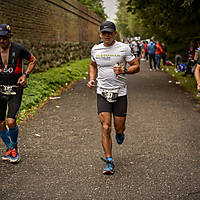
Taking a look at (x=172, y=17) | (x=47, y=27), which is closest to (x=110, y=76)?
(x=172, y=17)

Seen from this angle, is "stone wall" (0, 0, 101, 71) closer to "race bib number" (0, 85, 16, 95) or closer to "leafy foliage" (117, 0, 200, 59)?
"leafy foliage" (117, 0, 200, 59)

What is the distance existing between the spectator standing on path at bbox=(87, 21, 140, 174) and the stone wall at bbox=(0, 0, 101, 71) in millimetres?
8076

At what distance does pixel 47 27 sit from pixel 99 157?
1307cm

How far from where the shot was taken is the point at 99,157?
5309mm

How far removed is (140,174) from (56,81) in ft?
29.0

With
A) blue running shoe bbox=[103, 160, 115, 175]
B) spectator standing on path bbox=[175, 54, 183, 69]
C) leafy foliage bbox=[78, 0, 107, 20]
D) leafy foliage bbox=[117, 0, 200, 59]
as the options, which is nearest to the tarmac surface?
blue running shoe bbox=[103, 160, 115, 175]

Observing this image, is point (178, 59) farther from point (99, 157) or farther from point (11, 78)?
point (11, 78)

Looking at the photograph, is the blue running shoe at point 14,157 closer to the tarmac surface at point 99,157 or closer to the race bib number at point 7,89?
the tarmac surface at point 99,157

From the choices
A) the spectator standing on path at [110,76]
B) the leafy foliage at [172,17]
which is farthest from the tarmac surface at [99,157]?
the leafy foliage at [172,17]

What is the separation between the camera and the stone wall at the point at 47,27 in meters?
12.9

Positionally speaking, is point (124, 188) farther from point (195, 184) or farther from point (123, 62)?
point (123, 62)

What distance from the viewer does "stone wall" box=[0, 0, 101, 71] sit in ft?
42.4

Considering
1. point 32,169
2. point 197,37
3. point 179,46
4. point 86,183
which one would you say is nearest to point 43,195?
point 86,183

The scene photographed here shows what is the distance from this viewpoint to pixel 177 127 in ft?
23.8
